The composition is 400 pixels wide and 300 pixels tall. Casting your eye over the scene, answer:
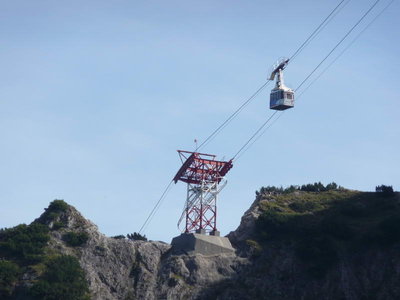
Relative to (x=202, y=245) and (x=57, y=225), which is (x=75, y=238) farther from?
(x=202, y=245)

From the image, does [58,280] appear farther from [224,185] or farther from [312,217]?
[312,217]

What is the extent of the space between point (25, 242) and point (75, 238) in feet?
20.6

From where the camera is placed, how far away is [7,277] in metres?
79.8

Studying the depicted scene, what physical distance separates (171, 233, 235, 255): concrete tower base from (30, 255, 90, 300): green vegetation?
14.2 meters

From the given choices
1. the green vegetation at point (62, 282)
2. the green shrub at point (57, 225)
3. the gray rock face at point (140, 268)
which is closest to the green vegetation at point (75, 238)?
the gray rock face at point (140, 268)

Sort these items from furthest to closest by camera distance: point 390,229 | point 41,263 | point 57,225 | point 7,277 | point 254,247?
point 57,225 < point 254,247 < point 390,229 < point 41,263 < point 7,277

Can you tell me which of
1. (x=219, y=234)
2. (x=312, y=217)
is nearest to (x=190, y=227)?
(x=219, y=234)

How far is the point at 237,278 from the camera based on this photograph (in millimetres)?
83625

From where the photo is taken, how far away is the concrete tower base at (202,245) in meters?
88.8

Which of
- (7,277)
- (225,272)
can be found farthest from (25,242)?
(225,272)

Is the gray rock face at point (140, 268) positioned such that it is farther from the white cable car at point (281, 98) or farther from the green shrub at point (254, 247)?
the white cable car at point (281, 98)

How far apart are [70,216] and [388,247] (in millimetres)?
41590

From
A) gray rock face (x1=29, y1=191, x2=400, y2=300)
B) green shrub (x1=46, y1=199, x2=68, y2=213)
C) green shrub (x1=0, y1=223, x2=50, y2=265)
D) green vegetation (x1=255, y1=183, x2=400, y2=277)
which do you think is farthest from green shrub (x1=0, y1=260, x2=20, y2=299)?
green vegetation (x1=255, y1=183, x2=400, y2=277)

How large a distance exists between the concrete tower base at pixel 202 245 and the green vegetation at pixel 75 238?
11.8m
